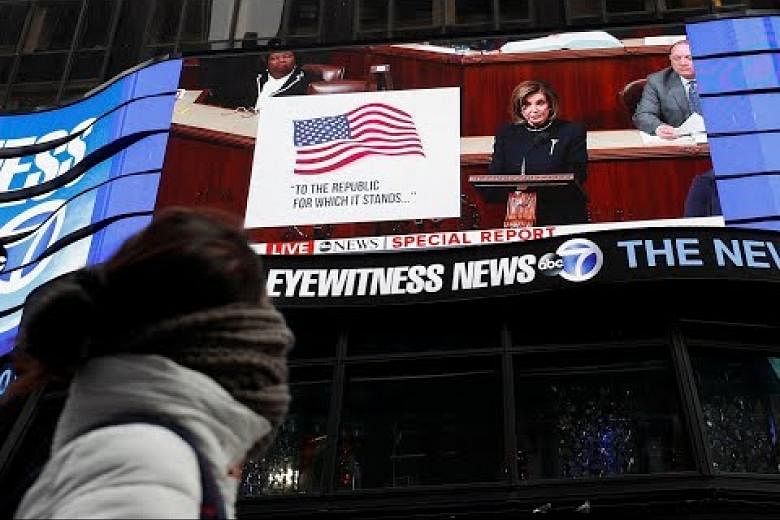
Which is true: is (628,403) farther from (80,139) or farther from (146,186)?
(80,139)

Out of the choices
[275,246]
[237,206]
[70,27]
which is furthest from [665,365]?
[70,27]

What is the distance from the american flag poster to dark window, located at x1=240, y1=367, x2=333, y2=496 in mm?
3381

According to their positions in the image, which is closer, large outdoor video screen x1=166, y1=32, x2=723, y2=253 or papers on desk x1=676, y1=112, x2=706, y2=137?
large outdoor video screen x1=166, y1=32, x2=723, y2=253

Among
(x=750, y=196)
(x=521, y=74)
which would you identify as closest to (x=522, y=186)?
(x=521, y=74)

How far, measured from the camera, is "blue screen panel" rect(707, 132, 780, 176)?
1178 cm

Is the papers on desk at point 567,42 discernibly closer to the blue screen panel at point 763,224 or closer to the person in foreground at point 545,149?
the person in foreground at point 545,149

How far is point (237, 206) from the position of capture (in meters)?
12.5

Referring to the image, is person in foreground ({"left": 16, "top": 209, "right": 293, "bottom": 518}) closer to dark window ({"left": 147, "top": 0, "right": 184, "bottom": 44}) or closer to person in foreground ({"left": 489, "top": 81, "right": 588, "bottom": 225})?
person in foreground ({"left": 489, "top": 81, "right": 588, "bottom": 225})

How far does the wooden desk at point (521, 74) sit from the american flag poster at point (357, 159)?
33cm

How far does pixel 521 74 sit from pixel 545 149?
174 centimetres

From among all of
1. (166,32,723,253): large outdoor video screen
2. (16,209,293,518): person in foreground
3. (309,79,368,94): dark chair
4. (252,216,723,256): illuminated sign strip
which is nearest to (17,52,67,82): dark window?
(166,32,723,253): large outdoor video screen

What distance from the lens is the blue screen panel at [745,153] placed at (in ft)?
38.7

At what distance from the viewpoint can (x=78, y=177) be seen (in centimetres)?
1413

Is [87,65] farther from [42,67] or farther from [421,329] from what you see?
[421,329]
